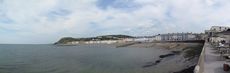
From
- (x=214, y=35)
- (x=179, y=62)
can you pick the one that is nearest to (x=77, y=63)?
(x=179, y=62)

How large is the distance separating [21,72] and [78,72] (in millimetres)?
5906

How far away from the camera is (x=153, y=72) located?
26250 millimetres

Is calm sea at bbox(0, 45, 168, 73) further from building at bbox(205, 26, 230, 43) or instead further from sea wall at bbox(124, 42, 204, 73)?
building at bbox(205, 26, 230, 43)

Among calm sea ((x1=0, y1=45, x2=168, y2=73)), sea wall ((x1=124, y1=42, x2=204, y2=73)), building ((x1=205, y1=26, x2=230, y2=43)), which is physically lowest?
calm sea ((x1=0, y1=45, x2=168, y2=73))

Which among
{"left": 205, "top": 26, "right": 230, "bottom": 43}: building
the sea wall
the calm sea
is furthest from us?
{"left": 205, "top": 26, "right": 230, "bottom": 43}: building

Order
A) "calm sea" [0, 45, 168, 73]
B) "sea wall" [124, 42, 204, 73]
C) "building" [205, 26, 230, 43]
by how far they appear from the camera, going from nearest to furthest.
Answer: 1. "sea wall" [124, 42, 204, 73]
2. "calm sea" [0, 45, 168, 73]
3. "building" [205, 26, 230, 43]

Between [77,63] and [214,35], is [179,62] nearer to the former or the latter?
[77,63]

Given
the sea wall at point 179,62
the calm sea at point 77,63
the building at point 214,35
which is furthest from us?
the building at point 214,35

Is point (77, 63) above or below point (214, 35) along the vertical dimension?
below

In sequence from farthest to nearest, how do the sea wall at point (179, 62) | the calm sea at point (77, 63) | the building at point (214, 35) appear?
the building at point (214, 35)
the calm sea at point (77, 63)
the sea wall at point (179, 62)

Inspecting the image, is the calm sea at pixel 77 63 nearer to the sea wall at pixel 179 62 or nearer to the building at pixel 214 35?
the sea wall at pixel 179 62

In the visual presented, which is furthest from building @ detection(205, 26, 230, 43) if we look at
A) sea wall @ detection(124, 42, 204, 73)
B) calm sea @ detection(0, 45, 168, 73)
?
calm sea @ detection(0, 45, 168, 73)

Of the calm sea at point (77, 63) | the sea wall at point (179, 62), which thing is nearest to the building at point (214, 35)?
the sea wall at point (179, 62)

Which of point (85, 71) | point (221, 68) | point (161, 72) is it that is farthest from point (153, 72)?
point (221, 68)
